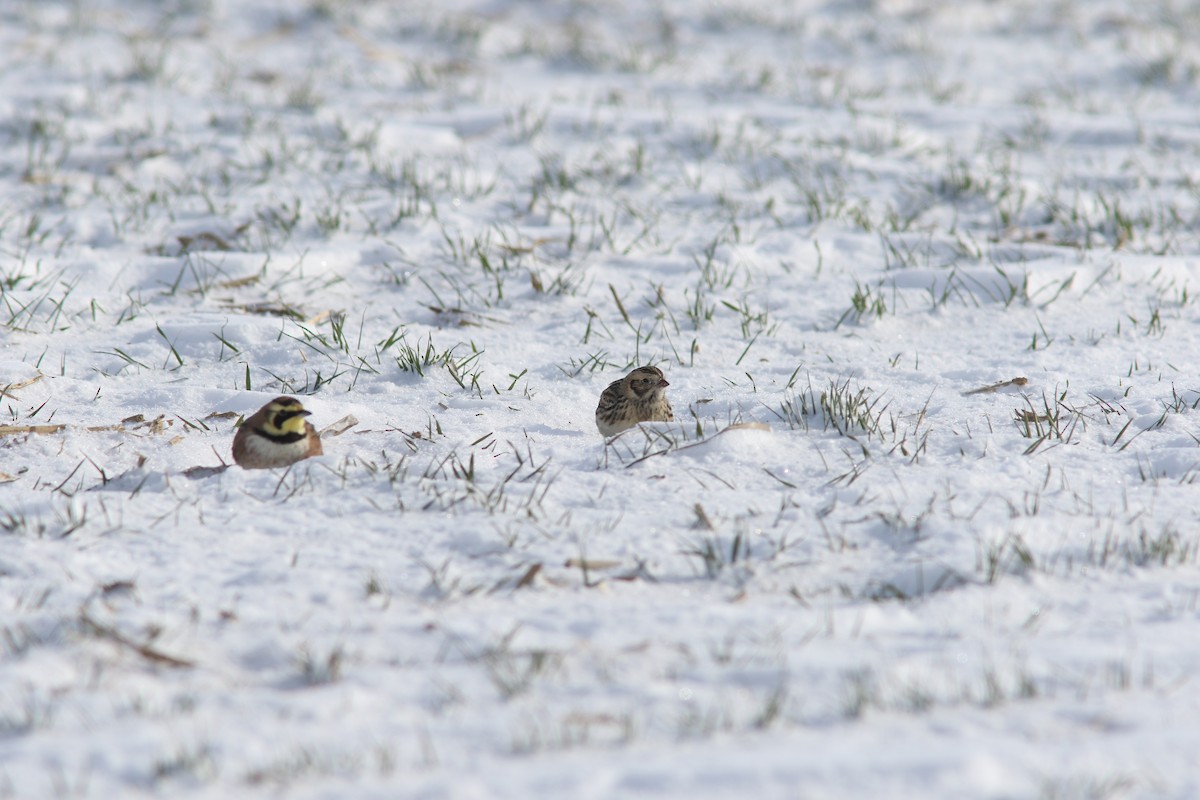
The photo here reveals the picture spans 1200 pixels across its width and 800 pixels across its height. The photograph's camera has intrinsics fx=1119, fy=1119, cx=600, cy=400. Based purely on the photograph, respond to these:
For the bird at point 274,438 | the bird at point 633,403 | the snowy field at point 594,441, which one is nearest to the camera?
the snowy field at point 594,441

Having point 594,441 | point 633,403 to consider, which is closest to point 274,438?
point 594,441

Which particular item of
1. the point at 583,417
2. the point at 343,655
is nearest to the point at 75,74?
the point at 583,417

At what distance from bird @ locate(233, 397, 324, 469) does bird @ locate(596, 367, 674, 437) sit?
1267 millimetres

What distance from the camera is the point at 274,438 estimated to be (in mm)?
4215

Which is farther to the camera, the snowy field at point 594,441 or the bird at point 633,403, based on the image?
the bird at point 633,403

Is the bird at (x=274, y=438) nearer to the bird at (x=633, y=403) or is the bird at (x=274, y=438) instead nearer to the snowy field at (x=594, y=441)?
the snowy field at (x=594, y=441)

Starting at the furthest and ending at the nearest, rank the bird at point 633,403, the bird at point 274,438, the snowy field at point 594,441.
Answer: the bird at point 633,403
the bird at point 274,438
the snowy field at point 594,441

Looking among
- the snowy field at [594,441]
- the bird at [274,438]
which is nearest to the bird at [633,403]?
the snowy field at [594,441]

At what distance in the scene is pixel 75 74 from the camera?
1070cm

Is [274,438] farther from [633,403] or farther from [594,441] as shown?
[633,403]

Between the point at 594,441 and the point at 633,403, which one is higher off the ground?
the point at 633,403

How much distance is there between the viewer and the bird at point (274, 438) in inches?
166

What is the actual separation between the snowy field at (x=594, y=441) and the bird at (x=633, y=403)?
169mm

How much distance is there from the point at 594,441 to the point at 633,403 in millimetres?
251
